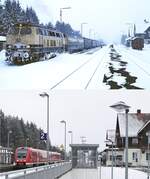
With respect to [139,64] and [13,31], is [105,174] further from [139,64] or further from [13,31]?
[13,31]

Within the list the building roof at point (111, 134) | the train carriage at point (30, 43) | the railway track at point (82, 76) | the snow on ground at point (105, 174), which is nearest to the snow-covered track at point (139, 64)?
the railway track at point (82, 76)

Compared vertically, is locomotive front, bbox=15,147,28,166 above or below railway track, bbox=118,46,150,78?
below

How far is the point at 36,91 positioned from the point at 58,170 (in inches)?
234

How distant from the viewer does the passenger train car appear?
8.55 metres

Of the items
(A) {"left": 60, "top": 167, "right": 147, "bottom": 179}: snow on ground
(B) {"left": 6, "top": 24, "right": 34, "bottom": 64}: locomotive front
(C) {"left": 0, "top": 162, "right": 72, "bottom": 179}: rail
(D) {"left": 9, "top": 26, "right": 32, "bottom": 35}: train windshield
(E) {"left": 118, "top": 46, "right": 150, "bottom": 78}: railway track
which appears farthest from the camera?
(A) {"left": 60, "top": 167, "right": 147, "bottom": 179}: snow on ground

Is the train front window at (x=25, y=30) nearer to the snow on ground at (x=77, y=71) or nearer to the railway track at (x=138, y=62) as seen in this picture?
the snow on ground at (x=77, y=71)

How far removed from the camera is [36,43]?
917 cm

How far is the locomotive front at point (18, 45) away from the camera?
848 centimetres

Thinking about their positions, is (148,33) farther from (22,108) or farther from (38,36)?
(22,108)

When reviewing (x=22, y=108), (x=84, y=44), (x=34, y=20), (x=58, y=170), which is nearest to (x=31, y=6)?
(x=34, y=20)

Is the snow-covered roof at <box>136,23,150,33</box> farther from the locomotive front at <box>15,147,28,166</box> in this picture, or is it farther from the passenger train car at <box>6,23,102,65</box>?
the locomotive front at <box>15,147,28,166</box>

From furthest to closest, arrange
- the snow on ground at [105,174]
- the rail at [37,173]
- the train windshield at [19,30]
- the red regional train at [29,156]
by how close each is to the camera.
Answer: the red regional train at [29,156], the snow on ground at [105,174], the train windshield at [19,30], the rail at [37,173]

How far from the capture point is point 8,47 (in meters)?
8.62

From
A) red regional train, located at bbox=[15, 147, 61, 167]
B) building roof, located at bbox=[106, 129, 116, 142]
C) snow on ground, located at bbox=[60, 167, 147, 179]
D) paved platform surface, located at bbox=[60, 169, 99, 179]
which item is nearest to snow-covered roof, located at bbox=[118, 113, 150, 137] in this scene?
building roof, located at bbox=[106, 129, 116, 142]
